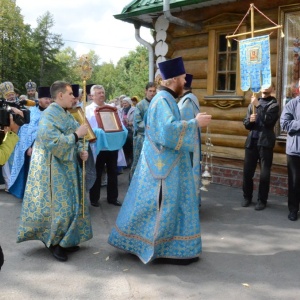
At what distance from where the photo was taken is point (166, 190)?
13.5 ft

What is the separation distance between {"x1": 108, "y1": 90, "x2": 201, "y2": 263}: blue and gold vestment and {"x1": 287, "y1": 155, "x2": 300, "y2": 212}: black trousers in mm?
2294

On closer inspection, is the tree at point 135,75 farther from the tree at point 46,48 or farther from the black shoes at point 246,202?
the black shoes at point 246,202

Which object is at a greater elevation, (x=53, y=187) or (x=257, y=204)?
(x=53, y=187)

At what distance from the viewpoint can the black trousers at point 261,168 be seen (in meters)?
6.38

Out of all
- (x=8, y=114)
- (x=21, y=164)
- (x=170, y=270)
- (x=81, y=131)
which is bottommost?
(x=170, y=270)

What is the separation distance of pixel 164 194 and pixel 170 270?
715 millimetres

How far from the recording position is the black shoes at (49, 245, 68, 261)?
441 cm

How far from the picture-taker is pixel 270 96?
21.0ft

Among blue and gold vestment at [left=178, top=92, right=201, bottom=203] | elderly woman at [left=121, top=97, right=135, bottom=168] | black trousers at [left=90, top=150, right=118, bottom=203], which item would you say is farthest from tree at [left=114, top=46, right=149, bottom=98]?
blue and gold vestment at [left=178, top=92, right=201, bottom=203]

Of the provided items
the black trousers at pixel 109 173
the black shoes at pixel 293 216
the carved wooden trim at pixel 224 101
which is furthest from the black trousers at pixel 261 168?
the black trousers at pixel 109 173

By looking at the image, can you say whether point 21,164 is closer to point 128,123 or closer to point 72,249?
point 72,249

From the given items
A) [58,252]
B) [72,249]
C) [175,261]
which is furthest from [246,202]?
[58,252]

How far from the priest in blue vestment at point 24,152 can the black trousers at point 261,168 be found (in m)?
3.09

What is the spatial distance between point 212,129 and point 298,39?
228 cm
